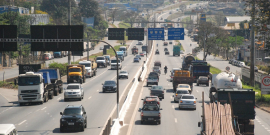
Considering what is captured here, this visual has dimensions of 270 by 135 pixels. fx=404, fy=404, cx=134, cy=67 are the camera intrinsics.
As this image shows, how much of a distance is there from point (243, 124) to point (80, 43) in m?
17.6

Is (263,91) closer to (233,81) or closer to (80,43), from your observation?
(233,81)

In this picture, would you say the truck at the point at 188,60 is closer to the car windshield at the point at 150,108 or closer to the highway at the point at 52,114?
the highway at the point at 52,114

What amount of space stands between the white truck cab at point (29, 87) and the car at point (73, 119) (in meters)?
13.0

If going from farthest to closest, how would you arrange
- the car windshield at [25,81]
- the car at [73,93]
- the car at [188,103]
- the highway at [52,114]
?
the car at [73,93] < the car windshield at [25,81] < the car at [188,103] < the highway at [52,114]

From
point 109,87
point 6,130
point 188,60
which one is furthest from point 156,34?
point 6,130

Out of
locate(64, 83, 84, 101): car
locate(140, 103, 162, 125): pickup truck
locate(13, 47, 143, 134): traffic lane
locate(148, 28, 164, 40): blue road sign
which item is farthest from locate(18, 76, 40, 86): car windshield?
locate(148, 28, 164, 40): blue road sign

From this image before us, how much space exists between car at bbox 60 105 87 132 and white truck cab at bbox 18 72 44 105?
13.0m

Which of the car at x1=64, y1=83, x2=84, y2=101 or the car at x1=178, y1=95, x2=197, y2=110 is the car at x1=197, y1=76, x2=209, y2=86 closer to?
the car at x1=178, y1=95, x2=197, y2=110

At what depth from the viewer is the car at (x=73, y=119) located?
2753cm

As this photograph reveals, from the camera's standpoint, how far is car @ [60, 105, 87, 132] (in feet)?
90.3

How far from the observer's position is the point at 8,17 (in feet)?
320

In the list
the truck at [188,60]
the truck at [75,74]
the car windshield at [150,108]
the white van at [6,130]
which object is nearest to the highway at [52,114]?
the car windshield at [150,108]

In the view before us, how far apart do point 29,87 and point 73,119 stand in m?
14.3

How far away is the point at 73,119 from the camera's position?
2767 centimetres
